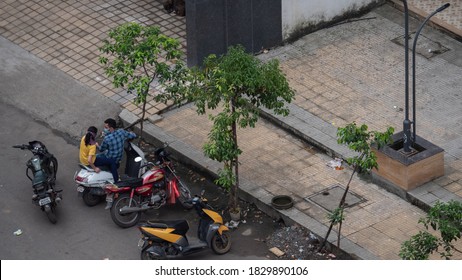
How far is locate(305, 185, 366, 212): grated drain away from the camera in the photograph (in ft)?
75.3

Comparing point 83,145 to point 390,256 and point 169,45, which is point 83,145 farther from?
point 390,256

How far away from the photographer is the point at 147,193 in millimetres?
22516

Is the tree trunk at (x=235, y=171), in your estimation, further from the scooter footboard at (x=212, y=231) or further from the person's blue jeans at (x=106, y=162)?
the person's blue jeans at (x=106, y=162)

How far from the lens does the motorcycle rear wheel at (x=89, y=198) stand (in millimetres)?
22875

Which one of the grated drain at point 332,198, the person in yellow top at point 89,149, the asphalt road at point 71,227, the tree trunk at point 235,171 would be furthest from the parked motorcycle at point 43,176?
the grated drain at point 332,198

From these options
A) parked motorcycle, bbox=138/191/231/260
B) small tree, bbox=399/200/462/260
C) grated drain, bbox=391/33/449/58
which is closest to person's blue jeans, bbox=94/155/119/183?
parked motorcycle, bbox=138/191/231/260

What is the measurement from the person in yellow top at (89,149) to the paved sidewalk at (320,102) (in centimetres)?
211

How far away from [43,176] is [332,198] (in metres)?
5.35

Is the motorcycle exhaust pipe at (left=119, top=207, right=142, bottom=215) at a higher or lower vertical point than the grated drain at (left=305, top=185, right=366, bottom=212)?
higher

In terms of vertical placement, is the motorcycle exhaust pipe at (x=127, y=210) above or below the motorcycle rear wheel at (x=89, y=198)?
above

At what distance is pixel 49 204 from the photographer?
2225cm

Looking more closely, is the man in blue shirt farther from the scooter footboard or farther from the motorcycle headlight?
the scooter footboard

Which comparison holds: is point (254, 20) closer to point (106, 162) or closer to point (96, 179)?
point (106, 162)

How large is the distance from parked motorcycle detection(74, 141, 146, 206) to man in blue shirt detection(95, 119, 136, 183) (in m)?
0.13
